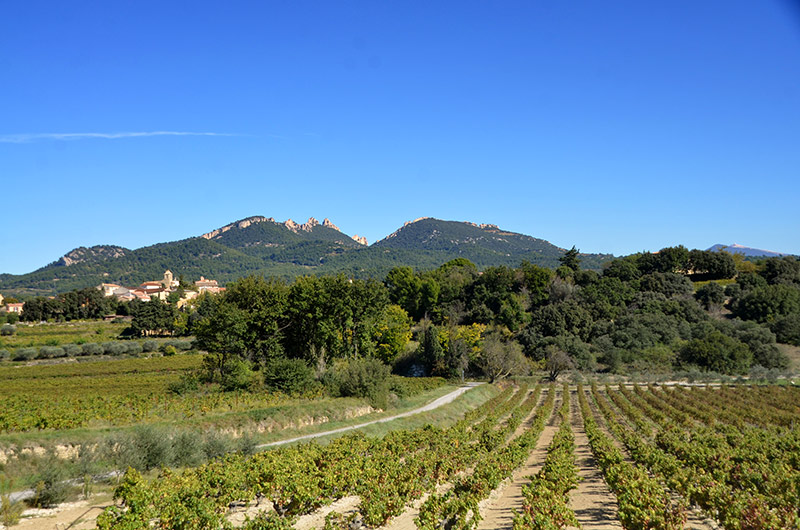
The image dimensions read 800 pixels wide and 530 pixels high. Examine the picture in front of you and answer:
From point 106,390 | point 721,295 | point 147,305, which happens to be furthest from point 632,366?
point 147,305

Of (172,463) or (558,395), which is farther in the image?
(558,395)

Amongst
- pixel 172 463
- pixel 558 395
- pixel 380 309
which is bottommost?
pixel 558 395

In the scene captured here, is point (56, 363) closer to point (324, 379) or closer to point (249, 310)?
point (249, 310)

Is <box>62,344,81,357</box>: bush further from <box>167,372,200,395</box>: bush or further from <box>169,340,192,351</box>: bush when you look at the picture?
<box>167,372,200,395</box>: bush

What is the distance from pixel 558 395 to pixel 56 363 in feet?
174

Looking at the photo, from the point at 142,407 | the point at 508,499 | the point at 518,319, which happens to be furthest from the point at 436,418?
the point at 518,319

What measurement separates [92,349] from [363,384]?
172ft

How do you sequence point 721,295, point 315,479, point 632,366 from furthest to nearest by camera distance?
1. point 721,295
2. point 632,366
3. point 315,479

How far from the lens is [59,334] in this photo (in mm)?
82938

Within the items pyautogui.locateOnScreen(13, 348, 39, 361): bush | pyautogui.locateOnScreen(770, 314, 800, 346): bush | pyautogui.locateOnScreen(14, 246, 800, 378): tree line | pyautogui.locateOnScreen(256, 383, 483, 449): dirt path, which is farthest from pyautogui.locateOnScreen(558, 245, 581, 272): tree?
pyautogui.locateOnScreen(13, 348, 39, 361): bush

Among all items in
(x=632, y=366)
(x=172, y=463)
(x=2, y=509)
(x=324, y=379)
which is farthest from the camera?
(x=632, y=366)

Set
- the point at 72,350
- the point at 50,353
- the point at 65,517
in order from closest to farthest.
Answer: the point at 65,517 → the point at 50,353 → the point at 72,350

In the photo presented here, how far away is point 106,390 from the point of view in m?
36.0

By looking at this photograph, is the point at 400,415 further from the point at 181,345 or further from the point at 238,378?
the point at 181,345
